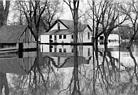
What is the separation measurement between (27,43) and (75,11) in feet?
38.7

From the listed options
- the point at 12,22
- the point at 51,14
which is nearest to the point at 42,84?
the point at 12,22

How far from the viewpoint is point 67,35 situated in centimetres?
6147

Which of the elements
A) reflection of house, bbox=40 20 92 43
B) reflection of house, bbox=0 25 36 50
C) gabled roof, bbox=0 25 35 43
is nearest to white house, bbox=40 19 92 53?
reflection of house, bbox=40 20 92 43

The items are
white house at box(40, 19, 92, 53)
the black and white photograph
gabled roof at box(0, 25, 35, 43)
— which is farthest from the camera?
white house at box(40, 19, 92, 53)

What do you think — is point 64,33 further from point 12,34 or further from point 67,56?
point 67,56

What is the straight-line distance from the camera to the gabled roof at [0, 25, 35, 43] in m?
31.5

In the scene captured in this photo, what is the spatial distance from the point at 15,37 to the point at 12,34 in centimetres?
131

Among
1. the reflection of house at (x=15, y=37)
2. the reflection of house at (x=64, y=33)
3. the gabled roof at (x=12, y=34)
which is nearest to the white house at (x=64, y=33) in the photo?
the reflection of house at (x=64, y=33)

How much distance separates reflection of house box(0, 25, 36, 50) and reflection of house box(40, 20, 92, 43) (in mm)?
25074

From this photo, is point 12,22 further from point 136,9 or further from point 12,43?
point 136,9

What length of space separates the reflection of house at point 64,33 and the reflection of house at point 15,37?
987 inches

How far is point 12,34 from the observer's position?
32.8m

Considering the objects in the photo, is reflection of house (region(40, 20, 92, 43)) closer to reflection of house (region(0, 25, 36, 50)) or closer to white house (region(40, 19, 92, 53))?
Result: white house (region(40, 19, 92, 53))

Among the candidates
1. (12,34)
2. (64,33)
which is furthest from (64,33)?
(12,34)
